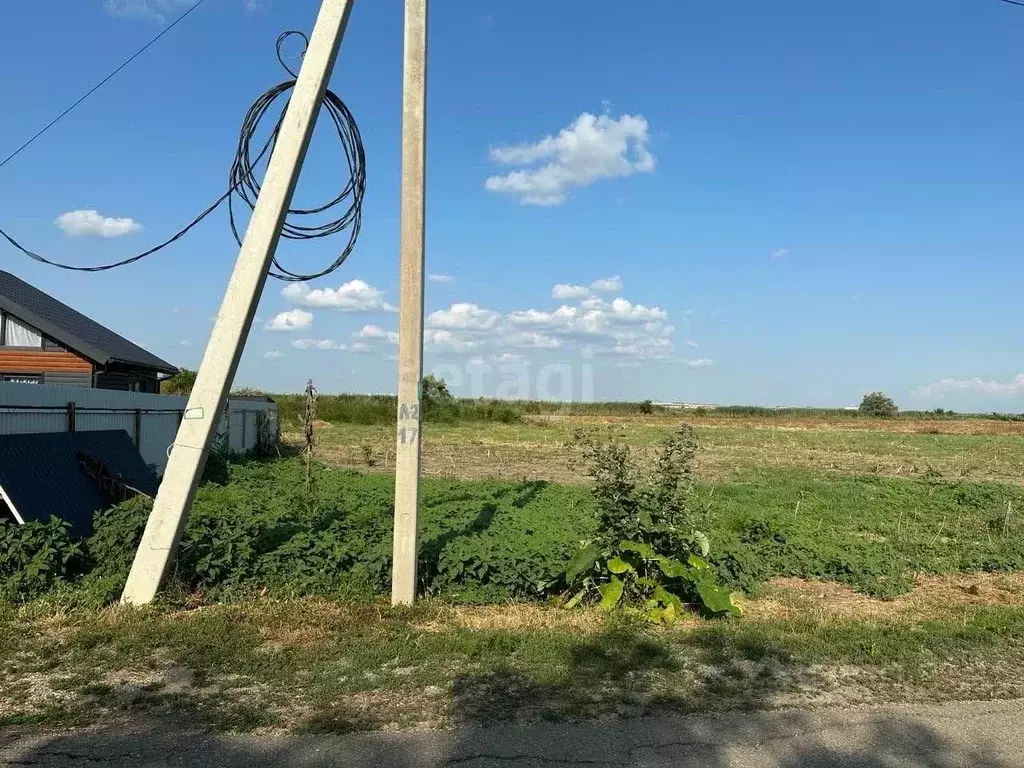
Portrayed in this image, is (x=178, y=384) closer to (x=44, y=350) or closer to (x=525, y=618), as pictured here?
(x=44, y=350)

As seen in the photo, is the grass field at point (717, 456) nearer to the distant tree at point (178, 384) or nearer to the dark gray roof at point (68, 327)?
the dark gray roof at point (68, 327)

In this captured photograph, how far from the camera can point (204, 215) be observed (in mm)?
7574

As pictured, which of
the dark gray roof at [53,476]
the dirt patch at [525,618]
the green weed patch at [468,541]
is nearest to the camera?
the dirt patch at [525,618]

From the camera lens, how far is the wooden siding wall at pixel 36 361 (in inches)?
909

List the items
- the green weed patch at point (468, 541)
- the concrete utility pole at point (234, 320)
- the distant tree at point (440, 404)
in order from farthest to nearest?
the distant tree at point (440, 404) → the green weed patch at point (468, 541) → the concrete utility pole at point (234, 320)

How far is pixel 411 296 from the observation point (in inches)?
261

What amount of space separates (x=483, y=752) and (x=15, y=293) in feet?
85.0

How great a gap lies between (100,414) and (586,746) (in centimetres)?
1051

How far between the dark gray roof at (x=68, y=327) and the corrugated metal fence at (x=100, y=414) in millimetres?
5223

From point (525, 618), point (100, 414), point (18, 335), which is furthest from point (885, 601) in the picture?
point (18, 335)

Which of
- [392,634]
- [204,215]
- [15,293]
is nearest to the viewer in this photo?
[392,634]

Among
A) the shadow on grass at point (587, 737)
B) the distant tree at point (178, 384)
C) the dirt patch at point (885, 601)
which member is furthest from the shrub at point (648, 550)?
the distant tree at point (178, 384)

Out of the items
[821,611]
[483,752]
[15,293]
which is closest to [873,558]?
[821,611]

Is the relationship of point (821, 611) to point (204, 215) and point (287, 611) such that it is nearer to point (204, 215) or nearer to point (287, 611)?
point (287, 611)
